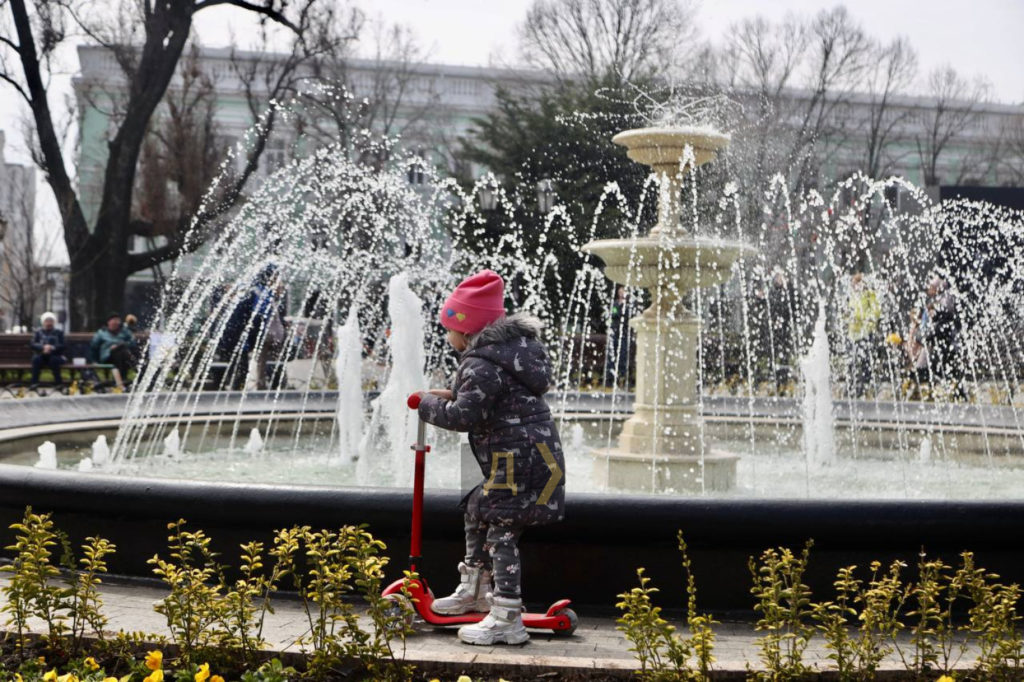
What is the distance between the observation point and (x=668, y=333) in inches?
343

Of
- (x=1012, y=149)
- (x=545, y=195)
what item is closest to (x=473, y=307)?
(x=545, y=195)

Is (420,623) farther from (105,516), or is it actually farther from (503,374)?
(105,516)

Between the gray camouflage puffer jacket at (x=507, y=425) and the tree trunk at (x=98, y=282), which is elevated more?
the gray camouflage puffer jacket at (x=507, y=425)

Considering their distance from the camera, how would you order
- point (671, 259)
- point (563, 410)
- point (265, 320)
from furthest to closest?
point (265, 320) → point (563, 410) → point (671, 259)

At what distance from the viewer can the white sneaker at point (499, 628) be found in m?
4.19

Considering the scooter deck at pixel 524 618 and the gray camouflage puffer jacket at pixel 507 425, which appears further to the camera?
the scooter deck at pixel 524 618

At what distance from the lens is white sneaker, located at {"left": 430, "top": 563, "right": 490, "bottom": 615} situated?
4.45m

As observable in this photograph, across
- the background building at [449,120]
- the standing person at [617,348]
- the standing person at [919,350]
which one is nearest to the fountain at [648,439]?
the standing person at [919,350]

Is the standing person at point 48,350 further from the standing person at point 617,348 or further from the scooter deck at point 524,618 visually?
the scooter deck at point 524,618

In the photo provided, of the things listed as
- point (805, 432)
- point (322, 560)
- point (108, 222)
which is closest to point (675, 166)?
point (805, 432)

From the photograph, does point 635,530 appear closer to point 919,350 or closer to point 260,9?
point 919,350

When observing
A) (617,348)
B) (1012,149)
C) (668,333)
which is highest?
(1012,149)

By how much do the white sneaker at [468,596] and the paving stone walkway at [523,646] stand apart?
0.08m

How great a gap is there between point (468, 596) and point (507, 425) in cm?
73
